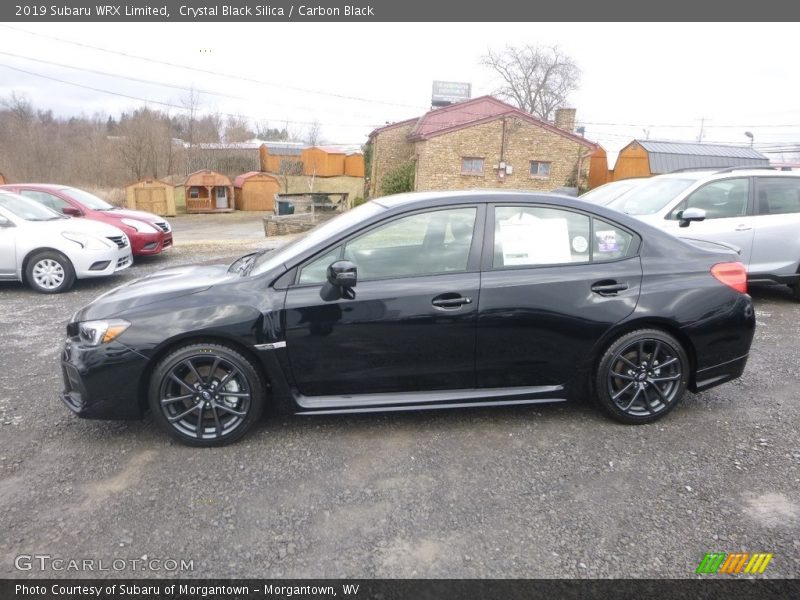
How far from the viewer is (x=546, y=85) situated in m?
50.1

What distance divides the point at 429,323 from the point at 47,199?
369 inches

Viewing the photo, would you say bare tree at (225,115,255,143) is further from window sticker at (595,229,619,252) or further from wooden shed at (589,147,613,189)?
window sticker at (595,229,619,252)

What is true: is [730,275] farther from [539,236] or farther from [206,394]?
[206,394]

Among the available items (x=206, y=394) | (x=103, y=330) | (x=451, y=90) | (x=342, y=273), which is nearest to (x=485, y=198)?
(x=342, y=273)

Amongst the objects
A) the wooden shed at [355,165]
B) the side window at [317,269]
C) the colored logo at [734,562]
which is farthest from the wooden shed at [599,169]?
the colored logo at [734,562]

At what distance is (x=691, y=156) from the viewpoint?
85.5ft

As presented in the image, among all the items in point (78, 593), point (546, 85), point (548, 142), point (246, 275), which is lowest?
point (78, 593)

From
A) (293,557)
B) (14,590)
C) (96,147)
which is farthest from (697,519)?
(96,147)

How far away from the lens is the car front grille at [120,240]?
7965 millimetres

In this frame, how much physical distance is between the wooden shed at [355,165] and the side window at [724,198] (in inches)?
1345

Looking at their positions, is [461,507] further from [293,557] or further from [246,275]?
[246,275]

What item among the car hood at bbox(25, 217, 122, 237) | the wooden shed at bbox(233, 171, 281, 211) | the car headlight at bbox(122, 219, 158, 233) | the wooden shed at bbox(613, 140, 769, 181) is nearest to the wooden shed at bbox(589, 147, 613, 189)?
the wooden shed at bbox(613, 140, 769, 181)

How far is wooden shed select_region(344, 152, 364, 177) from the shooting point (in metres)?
38.9

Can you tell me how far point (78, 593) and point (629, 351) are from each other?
3224 millimetres
